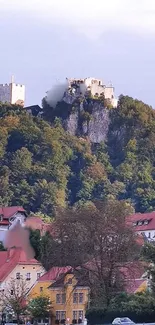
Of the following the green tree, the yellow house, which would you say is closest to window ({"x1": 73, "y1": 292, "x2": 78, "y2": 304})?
the yellow house

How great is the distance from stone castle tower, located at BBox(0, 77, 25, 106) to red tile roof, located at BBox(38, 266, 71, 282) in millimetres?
97796

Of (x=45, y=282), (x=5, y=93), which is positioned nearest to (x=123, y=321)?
(x=45, y=282)

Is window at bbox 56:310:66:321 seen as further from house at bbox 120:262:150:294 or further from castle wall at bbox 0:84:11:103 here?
castle wall at bbox 0:84:11:103

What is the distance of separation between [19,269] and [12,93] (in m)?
95.9

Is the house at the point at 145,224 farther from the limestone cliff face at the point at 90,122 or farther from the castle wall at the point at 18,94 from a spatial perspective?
the castle wall at the point at 18,94

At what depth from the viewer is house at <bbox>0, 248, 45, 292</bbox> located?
8994 cm

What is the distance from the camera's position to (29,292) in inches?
3467

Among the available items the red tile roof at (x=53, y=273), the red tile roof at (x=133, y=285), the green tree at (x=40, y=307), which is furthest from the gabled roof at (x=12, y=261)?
the red tile roof at (x=133, y=285)

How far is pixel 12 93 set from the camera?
184500mm

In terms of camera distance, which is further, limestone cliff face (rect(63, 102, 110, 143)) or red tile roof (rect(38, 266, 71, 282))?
limestone cliff face (rect(63, 102, 110, 143))

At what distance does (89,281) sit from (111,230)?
12.8 feet

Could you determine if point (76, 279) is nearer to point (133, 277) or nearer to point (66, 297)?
point (66, 297)

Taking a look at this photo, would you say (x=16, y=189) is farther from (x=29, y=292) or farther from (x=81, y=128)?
(x=29, y=292)

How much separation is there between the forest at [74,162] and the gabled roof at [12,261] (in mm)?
57876
